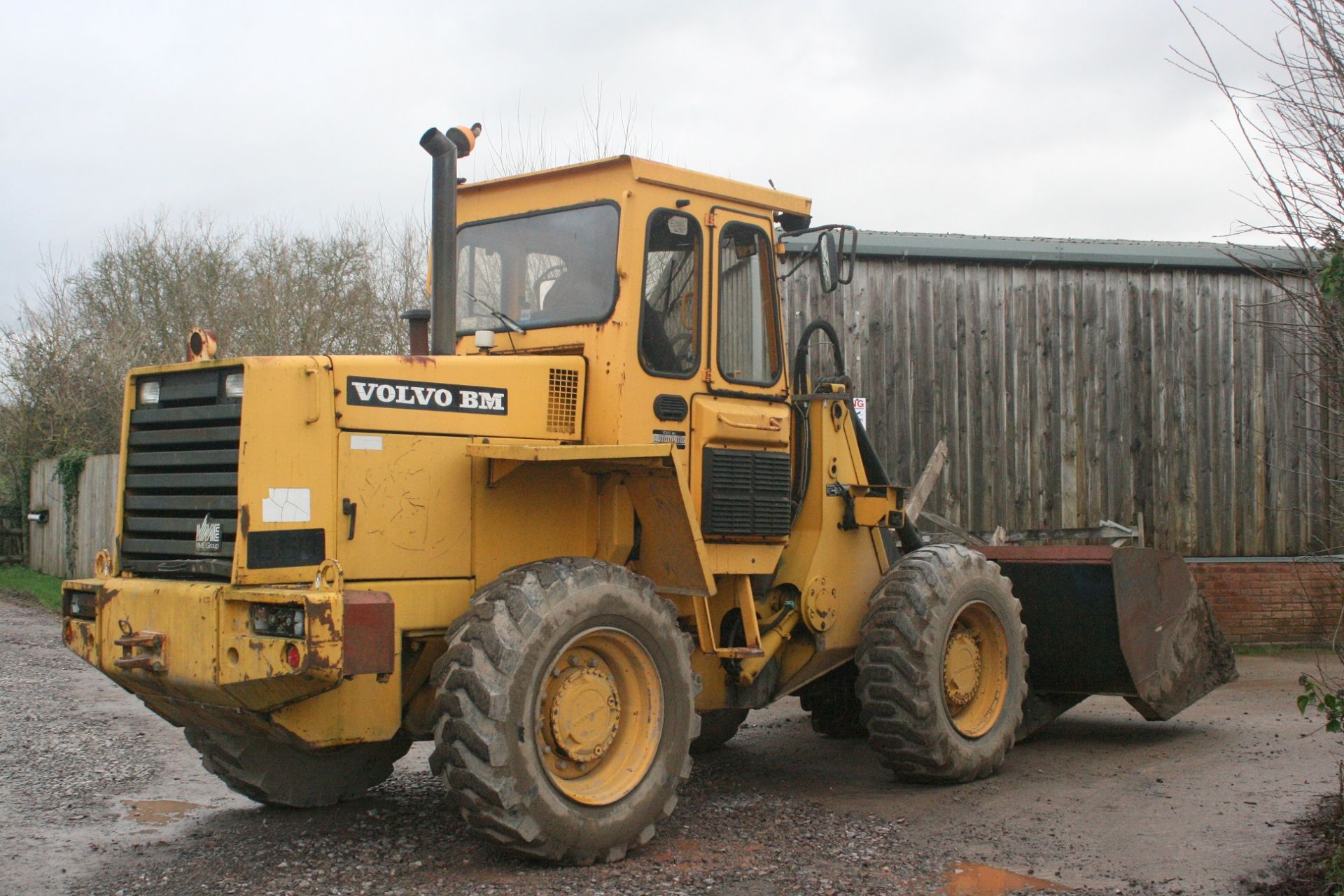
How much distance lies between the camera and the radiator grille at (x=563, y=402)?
6.22 metres

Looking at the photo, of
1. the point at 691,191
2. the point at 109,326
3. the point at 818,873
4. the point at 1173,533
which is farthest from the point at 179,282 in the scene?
the point at 818,873

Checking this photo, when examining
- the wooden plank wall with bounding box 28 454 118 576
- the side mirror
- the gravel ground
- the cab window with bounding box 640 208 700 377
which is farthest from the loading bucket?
the wooden plank wall with bounding box 28 454 118 576

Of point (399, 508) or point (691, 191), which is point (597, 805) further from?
point (691, 191)

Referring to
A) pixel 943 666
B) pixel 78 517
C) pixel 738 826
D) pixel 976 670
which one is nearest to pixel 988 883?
pixel 738 826

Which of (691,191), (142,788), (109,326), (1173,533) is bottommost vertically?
(142,788)

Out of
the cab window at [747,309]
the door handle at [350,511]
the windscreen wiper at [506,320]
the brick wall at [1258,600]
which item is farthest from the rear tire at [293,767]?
the brick wall at [1258,600]

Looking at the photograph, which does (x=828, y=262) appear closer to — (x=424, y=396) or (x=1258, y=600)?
(x=424, y=396)

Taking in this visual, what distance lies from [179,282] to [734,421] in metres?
20.9

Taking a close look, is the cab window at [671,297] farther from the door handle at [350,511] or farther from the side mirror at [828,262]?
the door handle at [350,511]

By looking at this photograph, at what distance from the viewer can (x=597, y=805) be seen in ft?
18.2

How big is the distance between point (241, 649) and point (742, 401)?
2.93 meters

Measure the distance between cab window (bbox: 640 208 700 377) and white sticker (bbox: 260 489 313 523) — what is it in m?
1.81

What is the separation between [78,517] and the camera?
21.2m

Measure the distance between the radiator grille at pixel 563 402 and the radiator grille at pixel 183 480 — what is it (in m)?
1.46
